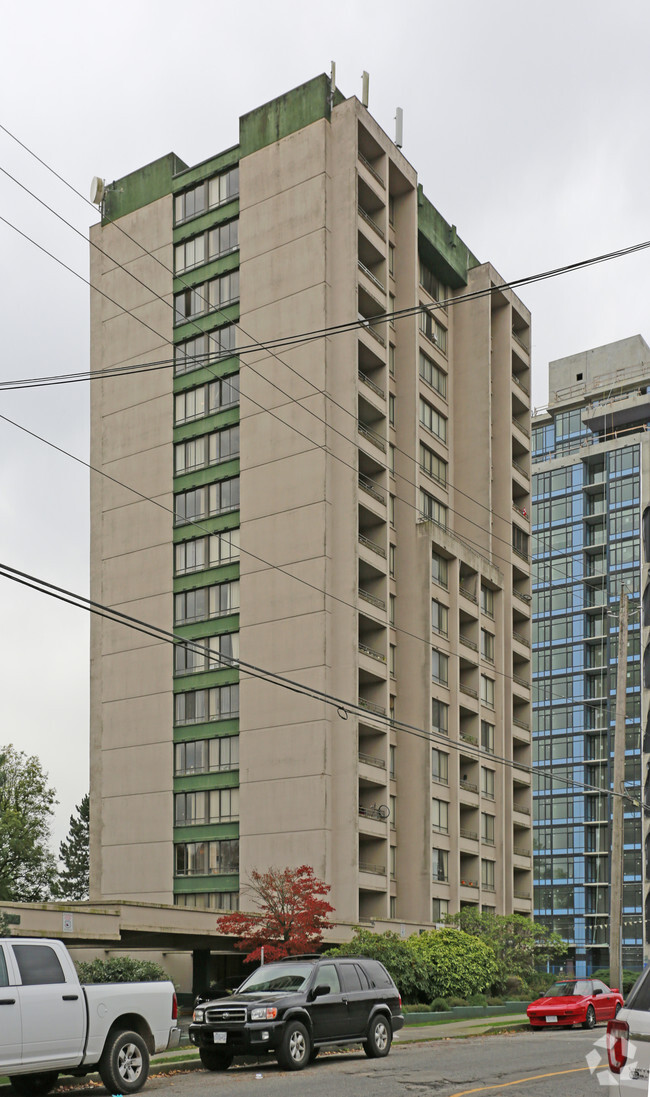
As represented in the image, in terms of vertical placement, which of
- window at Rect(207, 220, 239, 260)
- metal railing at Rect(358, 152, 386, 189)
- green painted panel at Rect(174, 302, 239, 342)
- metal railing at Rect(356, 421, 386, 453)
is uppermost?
metal railing at Rect(358, 152, 386, 189)

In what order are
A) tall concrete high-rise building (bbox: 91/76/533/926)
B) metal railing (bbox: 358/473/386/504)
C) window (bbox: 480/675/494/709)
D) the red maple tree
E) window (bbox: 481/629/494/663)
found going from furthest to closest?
window (bbox: 481/629/494/663) → window (bbox: 480/675/494/709) → metal railing (bbox: 358/473/386/504) → tall concrete high-rise building (bbox: 91/76/533/926) → the red maple tree

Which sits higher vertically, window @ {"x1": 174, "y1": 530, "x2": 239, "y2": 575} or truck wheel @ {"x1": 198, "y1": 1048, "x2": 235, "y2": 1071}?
window @ {"x1": 174, "y1": 530, "x2": 239, "y2": 575}

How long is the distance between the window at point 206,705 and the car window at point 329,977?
36.7 meters

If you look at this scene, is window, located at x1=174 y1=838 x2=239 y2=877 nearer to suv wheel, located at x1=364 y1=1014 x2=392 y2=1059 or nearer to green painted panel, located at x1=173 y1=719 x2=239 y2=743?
green painted panel, located at x1=173 y1=719 x2=239 y2=743

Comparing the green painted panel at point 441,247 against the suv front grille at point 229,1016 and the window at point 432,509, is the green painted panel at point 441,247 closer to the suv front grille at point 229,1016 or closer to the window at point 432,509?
the window at point 432,509

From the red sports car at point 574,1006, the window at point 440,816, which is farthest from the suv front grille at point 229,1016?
the window at point 440,816

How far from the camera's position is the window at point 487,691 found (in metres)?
70.8

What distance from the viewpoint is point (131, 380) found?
67812 mm

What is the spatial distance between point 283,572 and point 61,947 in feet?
135

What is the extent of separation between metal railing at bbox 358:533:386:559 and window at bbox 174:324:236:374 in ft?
37.4

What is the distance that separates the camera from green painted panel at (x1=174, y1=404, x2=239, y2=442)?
206 feet

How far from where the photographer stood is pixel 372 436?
61.9m

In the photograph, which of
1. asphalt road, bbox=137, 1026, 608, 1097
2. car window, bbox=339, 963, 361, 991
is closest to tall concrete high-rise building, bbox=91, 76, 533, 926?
car window, bbox=339, 963, 361, 991

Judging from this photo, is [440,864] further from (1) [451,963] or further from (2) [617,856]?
(2) [617,856]
